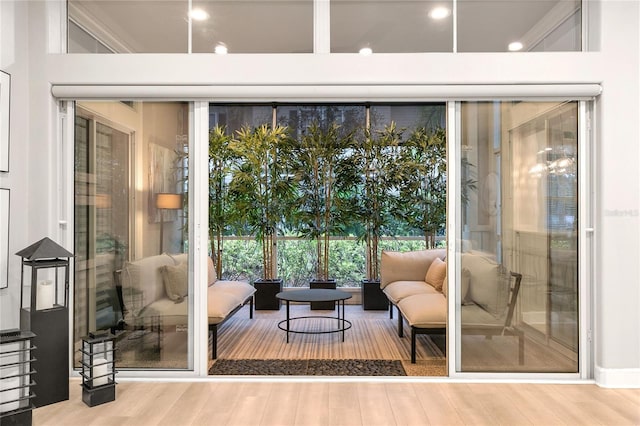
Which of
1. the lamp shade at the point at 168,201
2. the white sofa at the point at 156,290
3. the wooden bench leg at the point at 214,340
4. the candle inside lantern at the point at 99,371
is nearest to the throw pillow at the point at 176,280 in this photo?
the white sofa at the point at 156,290

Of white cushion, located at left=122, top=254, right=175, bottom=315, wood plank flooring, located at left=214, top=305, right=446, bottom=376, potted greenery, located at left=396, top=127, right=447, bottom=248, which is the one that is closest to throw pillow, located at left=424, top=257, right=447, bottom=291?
wood plank flooring, located at left=214, top=305, right=446, bottom=376

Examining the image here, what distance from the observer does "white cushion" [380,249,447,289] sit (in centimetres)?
587

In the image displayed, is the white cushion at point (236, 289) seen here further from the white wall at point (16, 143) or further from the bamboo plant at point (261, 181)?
the white wall at point (16, 143)

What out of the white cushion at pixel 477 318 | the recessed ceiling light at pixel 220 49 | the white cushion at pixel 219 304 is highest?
the recessed ceiling light at pixel 220 49

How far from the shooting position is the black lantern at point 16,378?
107 inches

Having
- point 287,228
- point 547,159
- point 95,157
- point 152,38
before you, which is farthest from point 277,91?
point 287,228

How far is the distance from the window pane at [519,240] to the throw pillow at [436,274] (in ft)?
5.48

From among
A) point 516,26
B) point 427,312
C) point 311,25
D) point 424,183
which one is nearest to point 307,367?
point 427,312

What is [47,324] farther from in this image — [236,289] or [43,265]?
[236,289]

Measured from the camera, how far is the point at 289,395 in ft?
10.7

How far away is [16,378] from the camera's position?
293 centimetres

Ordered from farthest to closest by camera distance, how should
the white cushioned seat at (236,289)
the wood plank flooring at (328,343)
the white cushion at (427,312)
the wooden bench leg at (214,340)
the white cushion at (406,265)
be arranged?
the white cushion at (406,265) → the white cushioned seat at (236,289) → the wood plank flooring at (328,343) → the wooden bench leg at (214,340) → the white cushion at (427,312)

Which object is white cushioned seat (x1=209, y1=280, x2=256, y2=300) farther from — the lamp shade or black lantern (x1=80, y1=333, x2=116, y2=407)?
black lantern (x1=80, y1=333, x2=116, y2=407)

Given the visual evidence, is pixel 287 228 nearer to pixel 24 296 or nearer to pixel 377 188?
pixel 377 188
